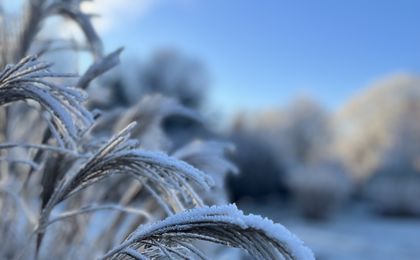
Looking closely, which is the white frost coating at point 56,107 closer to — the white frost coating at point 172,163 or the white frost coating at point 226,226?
the white frost coating at point 172,163

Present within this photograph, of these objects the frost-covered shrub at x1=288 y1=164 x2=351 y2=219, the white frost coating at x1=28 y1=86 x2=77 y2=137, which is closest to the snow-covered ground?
the frost-covered shrub at x1=288 y1=164 x2=351 y2=219

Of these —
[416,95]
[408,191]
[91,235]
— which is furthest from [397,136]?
[91,235]

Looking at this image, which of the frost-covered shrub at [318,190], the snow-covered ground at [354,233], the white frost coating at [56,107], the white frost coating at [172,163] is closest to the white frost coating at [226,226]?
the white frost coating at [172,163]

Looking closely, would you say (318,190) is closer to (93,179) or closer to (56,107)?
(93,179)

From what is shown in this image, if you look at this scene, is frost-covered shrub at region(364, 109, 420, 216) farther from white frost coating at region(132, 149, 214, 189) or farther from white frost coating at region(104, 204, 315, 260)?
white frost coating at region(104, 204, 315, 260)

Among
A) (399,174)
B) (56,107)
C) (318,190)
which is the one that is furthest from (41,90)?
(399,174)

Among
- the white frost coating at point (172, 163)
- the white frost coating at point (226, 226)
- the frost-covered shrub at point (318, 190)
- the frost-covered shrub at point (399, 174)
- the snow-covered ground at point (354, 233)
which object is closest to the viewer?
the white frost coating at point (226, 226)

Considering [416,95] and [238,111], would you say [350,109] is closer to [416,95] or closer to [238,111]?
[416,95]
